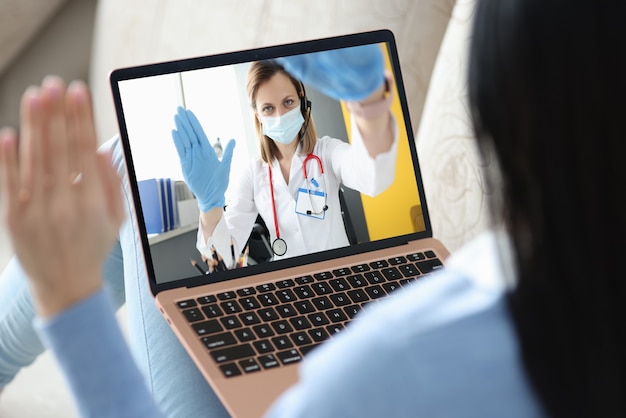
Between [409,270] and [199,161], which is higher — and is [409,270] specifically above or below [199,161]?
below

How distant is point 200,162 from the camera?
33.2 inches

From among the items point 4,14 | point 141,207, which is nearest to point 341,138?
point 141,207

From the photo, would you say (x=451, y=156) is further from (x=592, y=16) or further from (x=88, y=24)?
(x=88, y=24)

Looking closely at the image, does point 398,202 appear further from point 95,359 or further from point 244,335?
point 95,359

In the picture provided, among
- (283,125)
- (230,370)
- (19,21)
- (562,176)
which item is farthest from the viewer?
(19,21)

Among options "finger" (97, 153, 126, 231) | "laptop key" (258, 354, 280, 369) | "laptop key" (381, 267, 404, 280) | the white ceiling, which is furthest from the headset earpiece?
the white ceiling

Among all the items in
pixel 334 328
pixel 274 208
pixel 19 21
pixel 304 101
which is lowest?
pixel 334 328

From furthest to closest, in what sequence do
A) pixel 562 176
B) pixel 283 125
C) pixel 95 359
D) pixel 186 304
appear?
pixel 283 125 < pixel 186 304 < pixel 95 359 < pixel 562 176

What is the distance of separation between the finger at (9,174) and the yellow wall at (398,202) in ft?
1.66

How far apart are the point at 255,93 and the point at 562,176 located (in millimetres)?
574

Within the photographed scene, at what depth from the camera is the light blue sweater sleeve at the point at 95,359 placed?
444 millimetres

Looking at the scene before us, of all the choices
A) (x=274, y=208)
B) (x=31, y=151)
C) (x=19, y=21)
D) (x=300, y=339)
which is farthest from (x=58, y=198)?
(x=19, y=21)

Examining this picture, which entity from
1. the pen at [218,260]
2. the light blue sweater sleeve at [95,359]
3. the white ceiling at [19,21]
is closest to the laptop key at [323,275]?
the pen at [218,260]

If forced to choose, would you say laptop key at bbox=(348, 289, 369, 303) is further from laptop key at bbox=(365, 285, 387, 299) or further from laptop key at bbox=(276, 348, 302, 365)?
laptop key at bbox=(276, 348, 302, 365)
